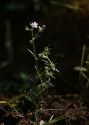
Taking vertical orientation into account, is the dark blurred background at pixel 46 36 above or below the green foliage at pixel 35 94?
above


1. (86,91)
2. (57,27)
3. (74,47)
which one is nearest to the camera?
(86,91)

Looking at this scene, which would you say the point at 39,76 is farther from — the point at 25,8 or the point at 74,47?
the point at 25,8

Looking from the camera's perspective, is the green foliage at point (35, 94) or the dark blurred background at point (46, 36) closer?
the green foliage at point (35, 94)

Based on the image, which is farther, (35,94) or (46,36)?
(46,36)

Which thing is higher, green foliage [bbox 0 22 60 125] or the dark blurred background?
the dark blurred background

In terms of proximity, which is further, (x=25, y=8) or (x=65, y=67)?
(x=25, y=8)

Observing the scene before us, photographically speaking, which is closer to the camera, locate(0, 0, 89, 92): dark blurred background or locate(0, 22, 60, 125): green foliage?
locate(0, 22, 60, 125): green foliage

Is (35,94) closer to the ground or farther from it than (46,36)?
closer to the ground

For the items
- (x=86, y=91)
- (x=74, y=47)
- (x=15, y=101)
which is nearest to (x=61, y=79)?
(x=74, y=47)
